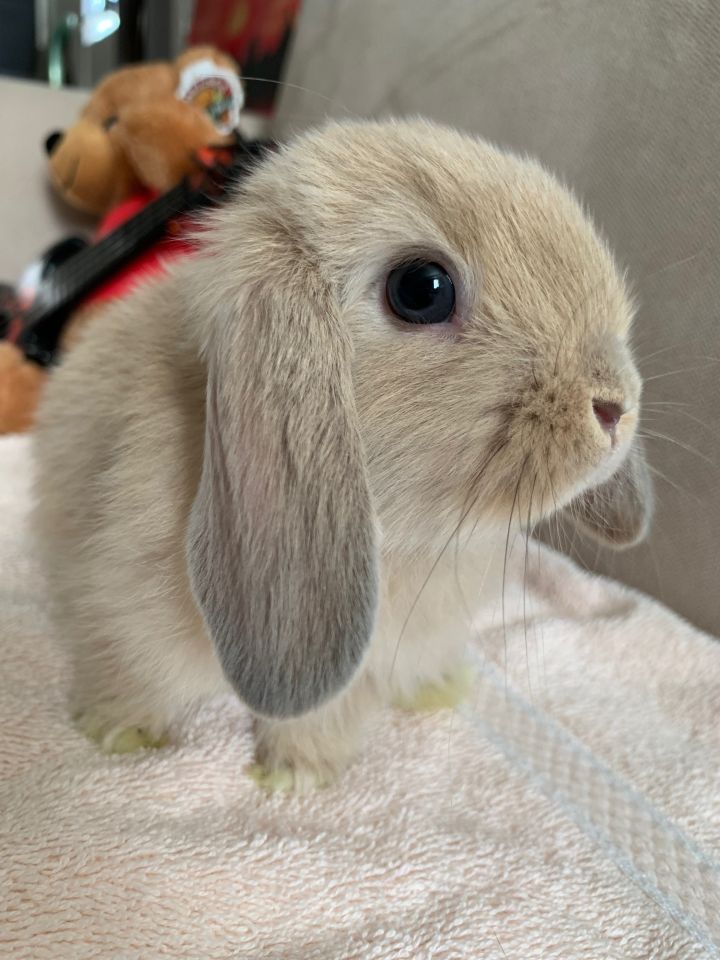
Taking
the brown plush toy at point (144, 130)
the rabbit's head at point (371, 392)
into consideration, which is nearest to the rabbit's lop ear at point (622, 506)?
the rabbit's head at point (371, 392)

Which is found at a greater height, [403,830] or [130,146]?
[130,146]

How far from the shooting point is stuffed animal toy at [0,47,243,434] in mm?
1500

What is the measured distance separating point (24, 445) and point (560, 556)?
3.37 ft

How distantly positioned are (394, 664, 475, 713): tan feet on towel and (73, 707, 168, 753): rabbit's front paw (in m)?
0.28

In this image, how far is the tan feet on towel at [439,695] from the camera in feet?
2.80

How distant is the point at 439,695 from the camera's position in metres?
0.86

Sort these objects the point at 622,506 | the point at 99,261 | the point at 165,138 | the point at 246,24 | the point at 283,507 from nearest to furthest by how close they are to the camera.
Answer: the point at 283,507
the point at 622,506
the point at 99,261
the point at 165,138
the point at 246,24

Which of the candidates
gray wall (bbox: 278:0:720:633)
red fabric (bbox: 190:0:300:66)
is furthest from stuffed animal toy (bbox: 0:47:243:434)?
gray wall (bbox: 278:0:720:633)

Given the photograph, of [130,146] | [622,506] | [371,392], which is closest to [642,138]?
[622,506]

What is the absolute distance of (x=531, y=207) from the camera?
613mm

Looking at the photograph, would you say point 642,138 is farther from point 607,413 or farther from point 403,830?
point 403,830

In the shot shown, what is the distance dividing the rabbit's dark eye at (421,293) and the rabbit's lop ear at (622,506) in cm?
30

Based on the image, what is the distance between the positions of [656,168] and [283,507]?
2.47 ft

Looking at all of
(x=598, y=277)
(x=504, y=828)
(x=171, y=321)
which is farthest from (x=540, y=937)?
(x=171, y=321)
